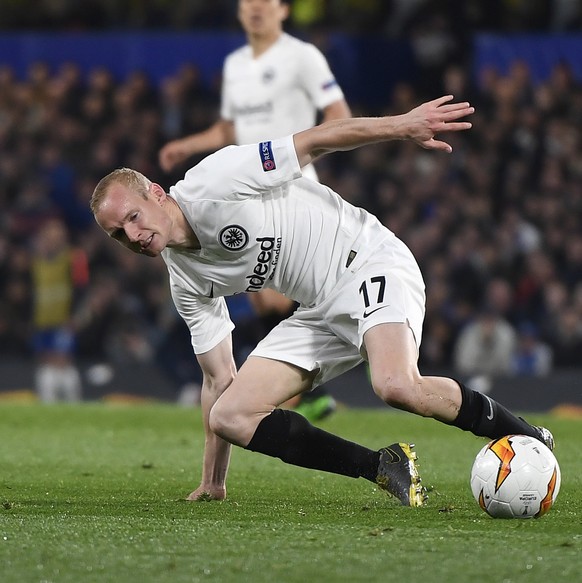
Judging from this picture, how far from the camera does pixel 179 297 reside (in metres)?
5.34

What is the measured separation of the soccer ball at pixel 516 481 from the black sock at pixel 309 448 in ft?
1.84

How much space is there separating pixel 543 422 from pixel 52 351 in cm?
515

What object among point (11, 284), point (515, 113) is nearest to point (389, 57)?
point (515, 113)

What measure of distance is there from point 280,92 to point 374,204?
4874 millimetres

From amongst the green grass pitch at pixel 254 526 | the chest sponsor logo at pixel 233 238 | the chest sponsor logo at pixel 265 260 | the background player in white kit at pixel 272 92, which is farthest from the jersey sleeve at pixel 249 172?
the background player in white kit at pixel 272 92

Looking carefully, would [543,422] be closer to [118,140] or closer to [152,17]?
[118,140]

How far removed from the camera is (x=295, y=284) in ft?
17.5

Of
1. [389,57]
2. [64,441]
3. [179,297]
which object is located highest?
[389,57]

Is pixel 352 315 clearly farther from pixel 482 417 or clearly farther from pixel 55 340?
pixel 55 340

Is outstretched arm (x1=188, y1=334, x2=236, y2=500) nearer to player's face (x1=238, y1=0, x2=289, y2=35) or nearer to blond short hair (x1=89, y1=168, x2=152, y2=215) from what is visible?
blond short hair (x1=89, y1=168, x2=152, y2=215)

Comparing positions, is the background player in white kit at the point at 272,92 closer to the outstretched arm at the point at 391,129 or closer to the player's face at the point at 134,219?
the outstretched arm at the point at 391,129

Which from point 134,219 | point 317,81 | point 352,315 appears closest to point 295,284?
point 352,315

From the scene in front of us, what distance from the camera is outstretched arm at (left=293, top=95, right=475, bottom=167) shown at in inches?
185

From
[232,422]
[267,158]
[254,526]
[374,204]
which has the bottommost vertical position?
[254,526]
